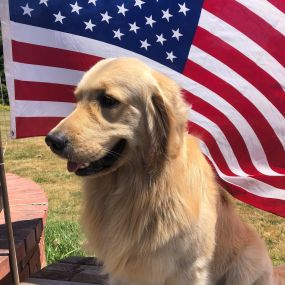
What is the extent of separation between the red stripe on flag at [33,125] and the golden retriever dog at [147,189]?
2.36ft

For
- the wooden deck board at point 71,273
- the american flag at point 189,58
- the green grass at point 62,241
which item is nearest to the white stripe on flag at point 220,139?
the american flag at point 189,58

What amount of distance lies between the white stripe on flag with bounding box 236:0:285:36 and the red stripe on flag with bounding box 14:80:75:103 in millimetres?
1366

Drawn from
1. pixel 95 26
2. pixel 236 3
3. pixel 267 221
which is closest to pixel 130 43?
pixel 95 26

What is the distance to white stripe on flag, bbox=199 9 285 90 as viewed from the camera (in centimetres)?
337

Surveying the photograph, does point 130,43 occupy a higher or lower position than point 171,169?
higher

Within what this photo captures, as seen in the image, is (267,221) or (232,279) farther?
(267,221)

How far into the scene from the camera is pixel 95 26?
331 centimetres

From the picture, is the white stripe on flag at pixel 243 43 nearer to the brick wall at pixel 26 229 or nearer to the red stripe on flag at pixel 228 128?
the red stripe on flag at pixel 228 128

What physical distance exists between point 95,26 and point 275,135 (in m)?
1.54

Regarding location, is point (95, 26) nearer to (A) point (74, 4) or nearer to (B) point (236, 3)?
(A) point (74, 4)

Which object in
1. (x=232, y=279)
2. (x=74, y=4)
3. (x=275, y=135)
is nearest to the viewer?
(x=232, y=279)

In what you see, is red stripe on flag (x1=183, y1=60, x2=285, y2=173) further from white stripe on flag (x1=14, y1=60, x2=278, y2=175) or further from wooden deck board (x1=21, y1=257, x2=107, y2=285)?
wooden deck board (x1=21, y1=257, x2=107, y2=285)

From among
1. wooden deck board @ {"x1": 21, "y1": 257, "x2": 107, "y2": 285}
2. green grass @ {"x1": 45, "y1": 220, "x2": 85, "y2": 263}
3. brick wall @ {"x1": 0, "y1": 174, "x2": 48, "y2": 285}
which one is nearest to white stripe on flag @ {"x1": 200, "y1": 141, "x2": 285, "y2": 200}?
wooden deck board @ {"x1": 21, "y1": 257, "x2": 107, "y2": 285}

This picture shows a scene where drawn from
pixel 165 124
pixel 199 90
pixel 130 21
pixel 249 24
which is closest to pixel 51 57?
pixel 130 21
